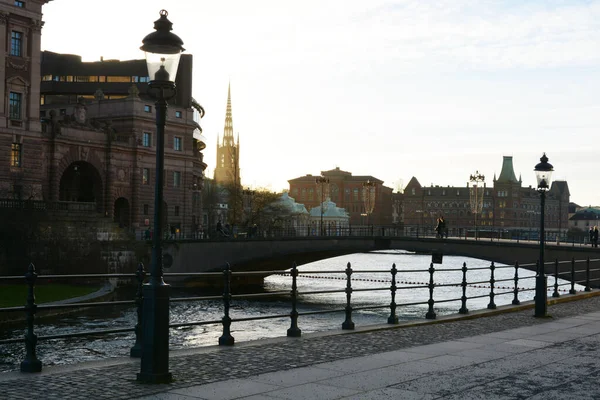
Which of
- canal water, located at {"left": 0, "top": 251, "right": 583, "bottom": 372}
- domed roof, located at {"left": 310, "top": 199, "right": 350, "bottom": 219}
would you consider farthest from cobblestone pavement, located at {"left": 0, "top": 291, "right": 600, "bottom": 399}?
domed roof, located at {"left": 310, "top": 199, "right": 350, "bottom": 219}

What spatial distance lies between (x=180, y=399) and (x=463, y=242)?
5209 cm

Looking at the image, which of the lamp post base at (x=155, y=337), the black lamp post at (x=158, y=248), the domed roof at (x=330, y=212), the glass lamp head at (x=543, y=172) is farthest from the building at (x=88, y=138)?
the domed roof at (x=330, y=212)

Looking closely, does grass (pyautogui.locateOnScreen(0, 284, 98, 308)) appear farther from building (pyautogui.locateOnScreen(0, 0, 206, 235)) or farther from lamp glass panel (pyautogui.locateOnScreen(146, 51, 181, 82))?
lamp glass panel (pyautogui.locateOnScreen(146, 51, 181, 82))

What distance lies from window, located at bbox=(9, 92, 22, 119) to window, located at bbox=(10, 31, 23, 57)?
310 centimetres

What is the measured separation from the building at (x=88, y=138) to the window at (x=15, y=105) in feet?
0.26

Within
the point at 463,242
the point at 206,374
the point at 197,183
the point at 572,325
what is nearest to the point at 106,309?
the point at 463,242

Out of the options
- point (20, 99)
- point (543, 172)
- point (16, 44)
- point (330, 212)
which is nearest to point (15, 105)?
point (20, 99)

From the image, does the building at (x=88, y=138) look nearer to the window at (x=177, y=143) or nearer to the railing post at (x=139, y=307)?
the window at (x=177, y=143)

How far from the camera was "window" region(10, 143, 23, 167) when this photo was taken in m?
62.2

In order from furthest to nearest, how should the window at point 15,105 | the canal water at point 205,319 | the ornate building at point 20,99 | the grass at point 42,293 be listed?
the window at point 15,105 → the ornate building at point 20,99 → the grass at point 42,293 → the canal water at point 205,319

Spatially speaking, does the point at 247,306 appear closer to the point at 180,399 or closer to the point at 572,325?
the point at 572,325

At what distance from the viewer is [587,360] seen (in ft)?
37.6

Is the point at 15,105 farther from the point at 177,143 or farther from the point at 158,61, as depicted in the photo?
the point at 158,61

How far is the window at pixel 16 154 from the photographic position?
62.2 metres
